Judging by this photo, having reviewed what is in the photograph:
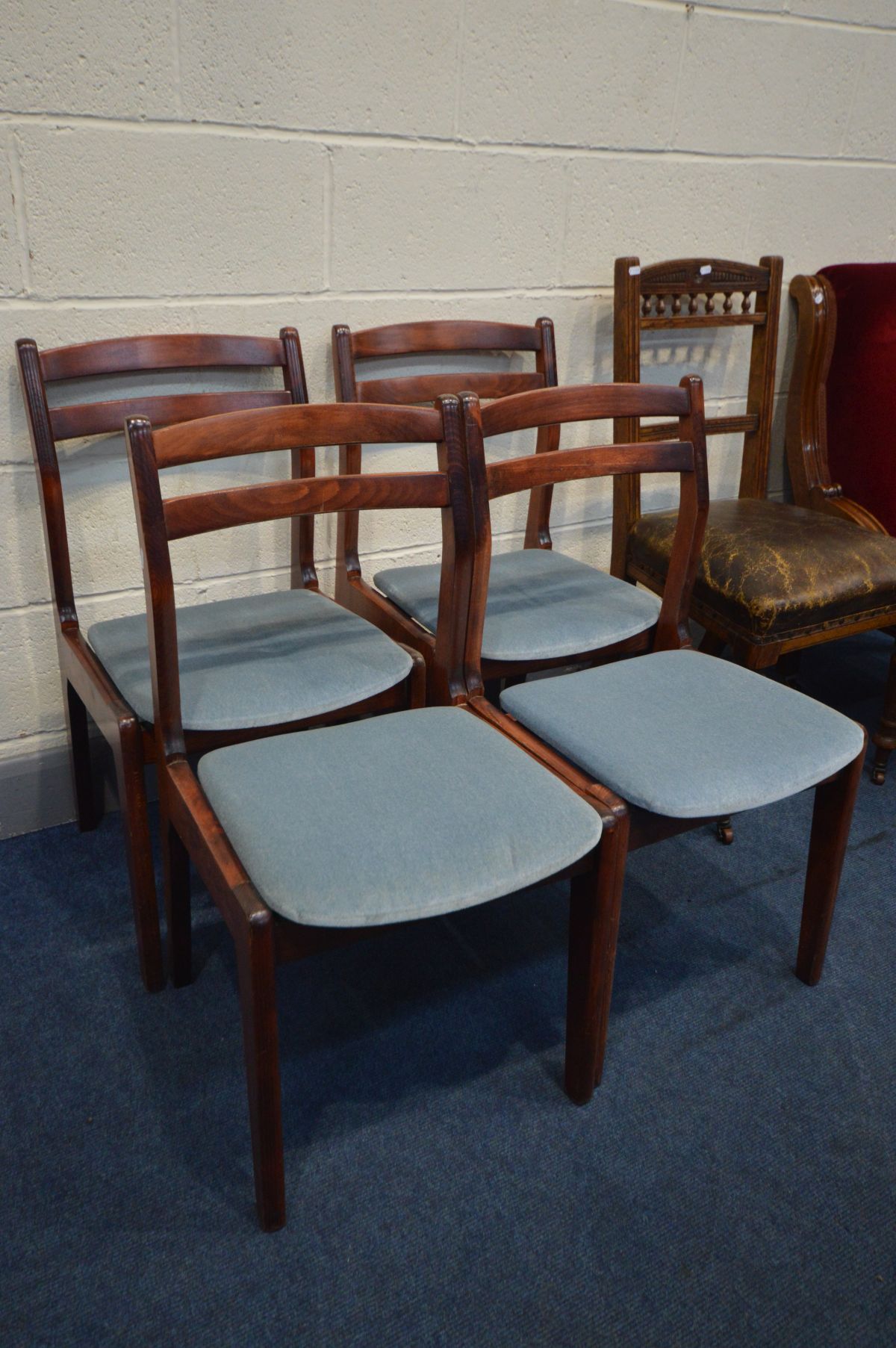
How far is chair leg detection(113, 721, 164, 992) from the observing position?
1342 mm

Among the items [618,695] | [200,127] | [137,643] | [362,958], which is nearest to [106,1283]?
[362,958]

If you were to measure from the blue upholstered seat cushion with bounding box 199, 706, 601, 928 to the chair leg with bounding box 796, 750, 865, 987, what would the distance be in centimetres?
45

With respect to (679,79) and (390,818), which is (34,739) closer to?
(390,818)

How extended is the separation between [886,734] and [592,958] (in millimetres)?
1122

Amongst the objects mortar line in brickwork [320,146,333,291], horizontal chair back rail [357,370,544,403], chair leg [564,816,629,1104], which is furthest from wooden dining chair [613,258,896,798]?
chair leg [564,816,629,1104]

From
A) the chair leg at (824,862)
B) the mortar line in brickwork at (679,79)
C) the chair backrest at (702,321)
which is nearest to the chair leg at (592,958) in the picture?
the chair leg at (824,862)

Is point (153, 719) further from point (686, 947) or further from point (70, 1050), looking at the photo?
point (686, 947)

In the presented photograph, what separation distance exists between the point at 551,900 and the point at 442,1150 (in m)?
0.55

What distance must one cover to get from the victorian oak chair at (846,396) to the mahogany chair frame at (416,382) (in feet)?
2.23

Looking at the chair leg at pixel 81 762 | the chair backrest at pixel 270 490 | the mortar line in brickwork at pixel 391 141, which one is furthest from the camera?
the chair leg at pixel 81 762

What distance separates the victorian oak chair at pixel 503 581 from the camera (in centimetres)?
160

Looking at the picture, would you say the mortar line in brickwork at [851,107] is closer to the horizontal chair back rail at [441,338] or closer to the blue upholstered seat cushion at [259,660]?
the horizontal chair back rail at [441,338]

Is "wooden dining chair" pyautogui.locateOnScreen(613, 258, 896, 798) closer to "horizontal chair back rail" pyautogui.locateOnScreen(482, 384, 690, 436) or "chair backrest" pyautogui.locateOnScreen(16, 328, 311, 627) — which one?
"horizontal chair back rail" pyautogui.locateOnScreen(482, 384, 690, 436)

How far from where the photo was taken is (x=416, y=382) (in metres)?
1.80
